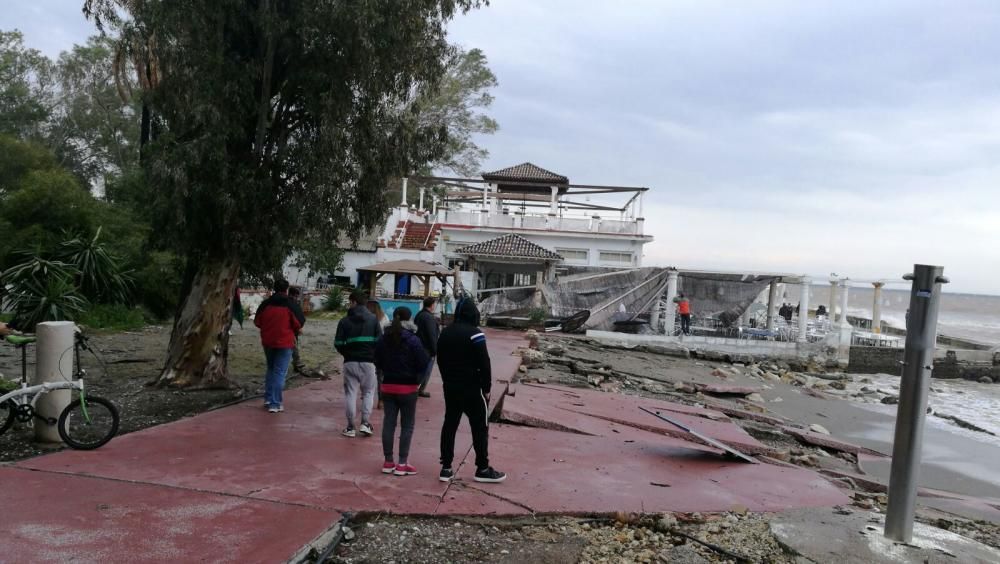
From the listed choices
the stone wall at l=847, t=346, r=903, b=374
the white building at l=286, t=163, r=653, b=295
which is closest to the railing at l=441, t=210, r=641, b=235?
the white building at l=286, t=163, r=653, b=295

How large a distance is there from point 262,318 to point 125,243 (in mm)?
15519

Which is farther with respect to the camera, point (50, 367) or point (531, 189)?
point (531, 189)

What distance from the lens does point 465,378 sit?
627cm

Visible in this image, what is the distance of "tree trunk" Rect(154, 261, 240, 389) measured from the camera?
1057 centimetres

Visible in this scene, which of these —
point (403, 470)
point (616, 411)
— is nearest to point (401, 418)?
point (403, 470)

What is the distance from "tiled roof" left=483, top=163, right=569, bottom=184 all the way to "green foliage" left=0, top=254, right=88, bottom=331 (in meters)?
23.1

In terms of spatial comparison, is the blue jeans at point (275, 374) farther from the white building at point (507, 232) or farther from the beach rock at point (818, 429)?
the white building at point (507, 232)

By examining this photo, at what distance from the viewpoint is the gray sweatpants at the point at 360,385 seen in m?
8.02

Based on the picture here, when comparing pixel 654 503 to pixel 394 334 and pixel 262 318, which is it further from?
pixel 262 318

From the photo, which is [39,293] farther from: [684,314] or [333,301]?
[684,314]

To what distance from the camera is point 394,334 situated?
257 inches

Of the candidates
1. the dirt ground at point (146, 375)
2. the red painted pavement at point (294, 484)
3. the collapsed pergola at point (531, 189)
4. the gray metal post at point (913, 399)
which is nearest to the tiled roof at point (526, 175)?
the collapsed pergola at point (531, 189)

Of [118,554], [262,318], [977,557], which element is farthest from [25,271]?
[977,557]

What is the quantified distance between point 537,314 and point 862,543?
21.1 meters
